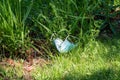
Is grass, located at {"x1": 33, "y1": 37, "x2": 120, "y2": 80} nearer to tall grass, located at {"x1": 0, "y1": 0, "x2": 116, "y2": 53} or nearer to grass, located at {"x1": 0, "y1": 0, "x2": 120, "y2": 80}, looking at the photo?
grass, located at {"x1": 0, "y1": 0, "x2": 120, "y2": 80}

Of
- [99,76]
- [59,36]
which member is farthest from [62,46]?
[99,76]

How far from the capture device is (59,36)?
3396 millimetres

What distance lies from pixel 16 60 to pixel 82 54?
2.16 ft

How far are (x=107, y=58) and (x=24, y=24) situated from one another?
0.88 meters

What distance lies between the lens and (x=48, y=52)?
334 cm

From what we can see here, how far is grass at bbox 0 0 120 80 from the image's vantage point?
315 cm

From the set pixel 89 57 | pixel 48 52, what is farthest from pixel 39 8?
pixel 89 57

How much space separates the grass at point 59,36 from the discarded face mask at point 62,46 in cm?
4

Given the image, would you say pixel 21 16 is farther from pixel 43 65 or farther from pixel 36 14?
pixel 43 65

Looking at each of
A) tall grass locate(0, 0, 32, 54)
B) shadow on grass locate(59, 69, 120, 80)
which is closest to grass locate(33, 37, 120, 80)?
shadow on grass locate(59, 69, 120, 80)

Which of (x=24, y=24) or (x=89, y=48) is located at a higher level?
(x=24, y=24)

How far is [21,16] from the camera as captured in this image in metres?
3.34

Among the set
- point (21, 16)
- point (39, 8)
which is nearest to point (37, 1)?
point (39, 8)

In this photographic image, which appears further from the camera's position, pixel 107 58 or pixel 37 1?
pixel 37 1
